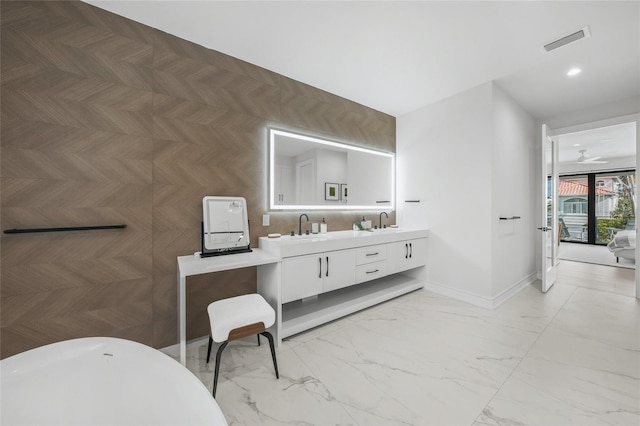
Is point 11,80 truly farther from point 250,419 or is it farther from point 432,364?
point 432,364

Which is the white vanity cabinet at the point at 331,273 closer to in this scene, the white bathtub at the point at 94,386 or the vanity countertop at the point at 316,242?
the vanity countertop at the point at 316,242

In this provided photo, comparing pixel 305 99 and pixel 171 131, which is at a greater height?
pixel 305 99

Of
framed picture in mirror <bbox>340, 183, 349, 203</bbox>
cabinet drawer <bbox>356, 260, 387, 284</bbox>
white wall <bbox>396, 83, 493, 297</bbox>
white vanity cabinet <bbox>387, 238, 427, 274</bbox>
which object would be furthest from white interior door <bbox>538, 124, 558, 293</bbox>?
framed picture in mirror <bbox>340, 183, 349, 203</bbox>

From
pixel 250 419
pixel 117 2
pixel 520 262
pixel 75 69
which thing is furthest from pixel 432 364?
pixel 117 2

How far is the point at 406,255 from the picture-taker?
324 cm

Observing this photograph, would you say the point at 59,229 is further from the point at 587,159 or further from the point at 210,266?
the point at 587,159

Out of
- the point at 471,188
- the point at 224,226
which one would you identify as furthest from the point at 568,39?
the point at 224,226

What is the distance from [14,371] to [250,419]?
112 cm

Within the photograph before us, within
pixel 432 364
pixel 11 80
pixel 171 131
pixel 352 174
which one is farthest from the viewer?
pixel 352 174

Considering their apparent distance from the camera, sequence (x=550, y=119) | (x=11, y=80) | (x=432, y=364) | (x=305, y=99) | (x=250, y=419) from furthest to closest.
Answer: (x=550, y=119) < (x=305, y=99) < (x=432, y=364) < (x=11, y=80) < (x=250, y=419)

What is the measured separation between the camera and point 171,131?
6.82 feet

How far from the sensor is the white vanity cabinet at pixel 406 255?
308 cm

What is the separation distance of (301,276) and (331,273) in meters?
0.36

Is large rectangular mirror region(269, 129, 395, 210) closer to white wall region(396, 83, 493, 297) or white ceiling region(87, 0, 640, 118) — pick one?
white wall region(396, 83, 493, 297)
